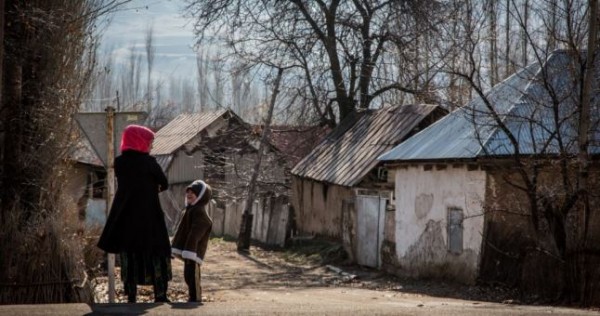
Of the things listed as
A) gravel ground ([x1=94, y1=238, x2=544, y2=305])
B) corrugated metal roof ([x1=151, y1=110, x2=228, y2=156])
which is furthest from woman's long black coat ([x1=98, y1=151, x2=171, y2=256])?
corrugated metal roof ([x1=151, y1=110, x2=228, y2=156])

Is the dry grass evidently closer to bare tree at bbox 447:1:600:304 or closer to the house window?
bare tree at bbox 447:1:600:304

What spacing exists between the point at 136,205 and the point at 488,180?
1008 centimetres

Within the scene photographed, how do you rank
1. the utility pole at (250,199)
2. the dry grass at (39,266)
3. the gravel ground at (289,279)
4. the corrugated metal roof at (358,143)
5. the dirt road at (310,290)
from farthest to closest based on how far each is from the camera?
the utility pole at (250,199) < the corrugated metal roof at (358,143) < the gravel ground at (289,279) < the dry grass at (39,266) < the dirt road at (310,290)

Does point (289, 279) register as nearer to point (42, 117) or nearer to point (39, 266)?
point (42, 117)

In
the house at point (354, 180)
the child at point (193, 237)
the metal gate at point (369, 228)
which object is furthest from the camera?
the house at point (354, 180)

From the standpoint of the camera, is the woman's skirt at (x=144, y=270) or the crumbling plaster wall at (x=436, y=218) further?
the crumbling plaster wall at (x=436, y=218)

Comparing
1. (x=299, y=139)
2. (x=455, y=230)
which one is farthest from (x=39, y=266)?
(x=299, y=139)

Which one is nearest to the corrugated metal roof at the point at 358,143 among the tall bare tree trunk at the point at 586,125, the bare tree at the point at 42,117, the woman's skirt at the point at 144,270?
the tall bare tree trunk at the point at 586,125

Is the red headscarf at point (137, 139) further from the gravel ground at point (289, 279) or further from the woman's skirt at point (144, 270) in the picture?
the gravel ground at point (289, 279)

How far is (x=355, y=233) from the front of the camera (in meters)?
23.1

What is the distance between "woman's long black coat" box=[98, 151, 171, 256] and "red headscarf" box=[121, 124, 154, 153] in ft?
0.17

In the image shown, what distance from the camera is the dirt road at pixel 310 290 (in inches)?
319

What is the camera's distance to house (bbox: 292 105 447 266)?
22719 mm

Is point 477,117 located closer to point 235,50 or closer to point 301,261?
point 301,261
